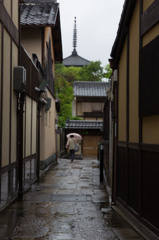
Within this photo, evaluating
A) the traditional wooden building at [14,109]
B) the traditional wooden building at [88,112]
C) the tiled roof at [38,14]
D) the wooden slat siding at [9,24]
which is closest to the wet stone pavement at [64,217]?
the traditional wooden building at [14,109]

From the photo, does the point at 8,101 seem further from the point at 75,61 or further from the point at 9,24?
the point at 75,61

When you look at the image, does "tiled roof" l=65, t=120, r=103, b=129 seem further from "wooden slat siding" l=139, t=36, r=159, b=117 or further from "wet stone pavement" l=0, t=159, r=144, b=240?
"wooden slat siding" l=139, t=36, r=159, b=117

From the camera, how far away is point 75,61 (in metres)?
91.4

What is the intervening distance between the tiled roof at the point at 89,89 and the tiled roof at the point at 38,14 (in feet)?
92.1

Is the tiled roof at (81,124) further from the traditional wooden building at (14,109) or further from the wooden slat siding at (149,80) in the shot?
the wooden slat siding at (149,80)

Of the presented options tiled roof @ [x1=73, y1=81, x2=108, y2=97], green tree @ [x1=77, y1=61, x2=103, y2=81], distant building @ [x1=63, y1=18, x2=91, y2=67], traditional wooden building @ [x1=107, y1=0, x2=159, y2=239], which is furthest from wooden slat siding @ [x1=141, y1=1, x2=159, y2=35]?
distant building @ [x1=63, y1=18, x2=91, y2=67]

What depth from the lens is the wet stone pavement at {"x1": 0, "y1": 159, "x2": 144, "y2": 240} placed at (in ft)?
24.3

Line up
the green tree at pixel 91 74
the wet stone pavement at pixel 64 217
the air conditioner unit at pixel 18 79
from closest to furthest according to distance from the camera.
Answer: the wet stone pavement at pixel 64 217, the air conditioner unit at pixel 18 79, the green tree at pixel 91 74

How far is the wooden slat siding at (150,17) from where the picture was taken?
6.78 metres

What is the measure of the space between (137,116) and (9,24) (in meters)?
4.36

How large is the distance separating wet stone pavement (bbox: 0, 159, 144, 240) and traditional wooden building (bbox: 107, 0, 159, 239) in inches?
Result: 20.0

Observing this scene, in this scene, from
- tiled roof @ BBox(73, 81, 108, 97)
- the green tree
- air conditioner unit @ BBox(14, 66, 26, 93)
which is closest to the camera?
air conditioner unit @ BBox(14, 66, 26, 93)

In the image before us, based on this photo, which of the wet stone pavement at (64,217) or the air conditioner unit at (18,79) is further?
the air conditioner unit at (18,79)

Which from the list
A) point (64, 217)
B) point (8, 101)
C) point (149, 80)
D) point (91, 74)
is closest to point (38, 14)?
point (8, 101)
